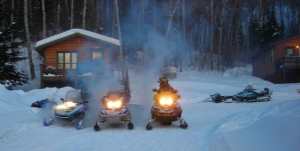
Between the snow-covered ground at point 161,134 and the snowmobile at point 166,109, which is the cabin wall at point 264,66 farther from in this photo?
the snowmobile at point 166,109

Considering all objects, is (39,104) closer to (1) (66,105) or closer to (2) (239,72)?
(1) (66,105)

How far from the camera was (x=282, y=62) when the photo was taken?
137 ft

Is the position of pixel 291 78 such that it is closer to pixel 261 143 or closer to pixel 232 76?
pixel 232 76

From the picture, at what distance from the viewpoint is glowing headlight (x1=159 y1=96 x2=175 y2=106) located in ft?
51.1

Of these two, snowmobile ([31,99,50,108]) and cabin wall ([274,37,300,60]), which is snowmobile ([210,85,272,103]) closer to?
snowmobile ([31,99,50,108])

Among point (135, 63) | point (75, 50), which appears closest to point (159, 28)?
point (135, 63)

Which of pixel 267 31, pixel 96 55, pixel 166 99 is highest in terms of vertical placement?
pixel 267 31

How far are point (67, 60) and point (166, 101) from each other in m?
19.1

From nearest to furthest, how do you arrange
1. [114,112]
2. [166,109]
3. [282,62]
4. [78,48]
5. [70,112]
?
[114,112], [166,109], [70,112], [78,48], [282,62]

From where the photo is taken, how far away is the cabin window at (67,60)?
3322 centimetres

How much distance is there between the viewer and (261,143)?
11.6 metres

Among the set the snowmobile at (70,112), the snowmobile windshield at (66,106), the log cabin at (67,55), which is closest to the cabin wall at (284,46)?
the log cabin at (67,55)

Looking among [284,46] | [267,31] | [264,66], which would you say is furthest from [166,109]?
[267,31]

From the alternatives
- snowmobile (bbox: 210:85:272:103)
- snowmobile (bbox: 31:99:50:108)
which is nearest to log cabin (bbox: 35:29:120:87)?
snowmobile (bbox: 210:85:272:103)
